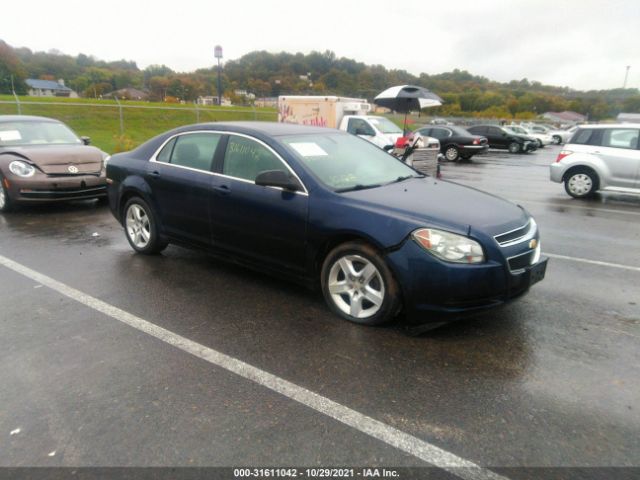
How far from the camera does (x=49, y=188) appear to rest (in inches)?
304

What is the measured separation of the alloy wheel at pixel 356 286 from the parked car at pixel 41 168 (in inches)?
230

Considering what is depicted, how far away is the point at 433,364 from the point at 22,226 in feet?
21.3

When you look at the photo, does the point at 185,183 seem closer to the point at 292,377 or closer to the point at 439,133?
the point at 292,377

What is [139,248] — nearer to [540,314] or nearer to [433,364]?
[433,364]

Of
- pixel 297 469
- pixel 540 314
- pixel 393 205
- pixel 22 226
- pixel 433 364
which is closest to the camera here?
pixel 297 469

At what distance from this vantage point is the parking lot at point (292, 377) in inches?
96.9

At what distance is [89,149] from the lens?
28.1ft

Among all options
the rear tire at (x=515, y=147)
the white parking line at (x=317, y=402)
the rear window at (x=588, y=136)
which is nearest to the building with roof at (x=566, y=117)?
the rear tire at (x=515, y=147)

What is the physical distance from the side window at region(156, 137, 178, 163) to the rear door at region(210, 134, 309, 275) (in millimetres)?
904

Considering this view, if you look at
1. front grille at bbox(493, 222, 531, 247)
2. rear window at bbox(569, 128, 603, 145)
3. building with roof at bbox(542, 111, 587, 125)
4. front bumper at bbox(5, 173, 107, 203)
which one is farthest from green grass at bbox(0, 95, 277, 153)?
building with roof at bbox(542, 111, 587, 125)

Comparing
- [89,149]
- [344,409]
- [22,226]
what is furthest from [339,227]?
[89,149]

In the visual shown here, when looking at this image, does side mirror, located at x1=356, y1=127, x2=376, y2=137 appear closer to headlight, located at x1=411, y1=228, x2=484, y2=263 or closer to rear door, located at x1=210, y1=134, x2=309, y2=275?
rear door, located at x1=210, y1=134, x2=309, y2=275

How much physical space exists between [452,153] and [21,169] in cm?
1645

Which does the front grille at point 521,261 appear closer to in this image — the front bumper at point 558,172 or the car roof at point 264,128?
the car roof at point 264,128
